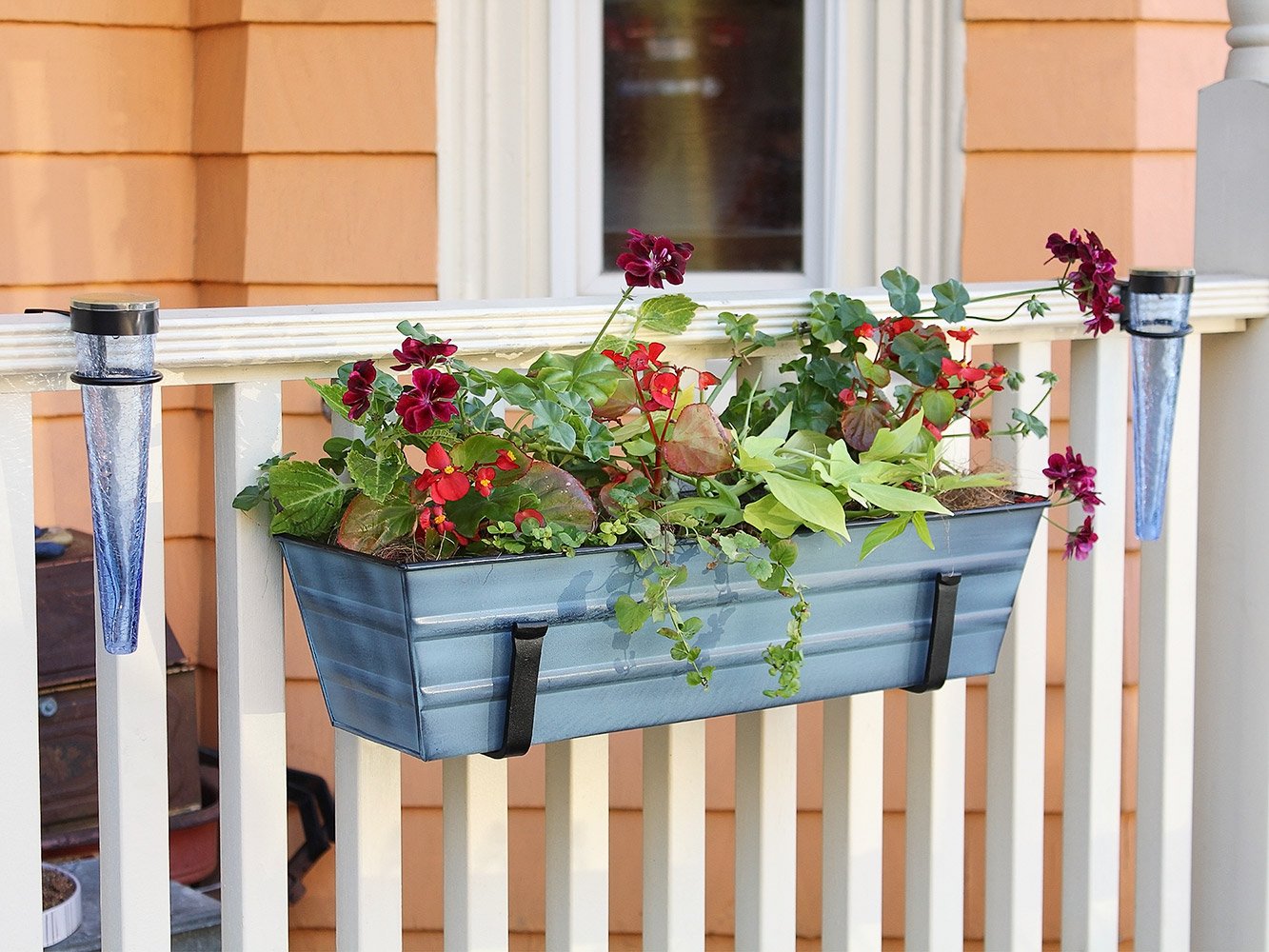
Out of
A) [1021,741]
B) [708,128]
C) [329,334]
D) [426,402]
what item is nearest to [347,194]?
[708,128]

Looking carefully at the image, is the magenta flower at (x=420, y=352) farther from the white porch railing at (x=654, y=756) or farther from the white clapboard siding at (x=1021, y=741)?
the white clapboard siding at (x=1021, y=741)

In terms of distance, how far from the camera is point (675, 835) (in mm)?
1413

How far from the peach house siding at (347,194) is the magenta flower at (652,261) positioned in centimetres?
161

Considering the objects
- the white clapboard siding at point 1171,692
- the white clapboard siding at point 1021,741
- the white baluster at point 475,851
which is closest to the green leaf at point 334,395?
the white baluster at point 475,851

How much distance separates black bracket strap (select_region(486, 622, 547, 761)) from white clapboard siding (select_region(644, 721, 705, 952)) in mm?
270

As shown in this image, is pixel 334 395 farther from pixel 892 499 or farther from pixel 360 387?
pixel 892 499

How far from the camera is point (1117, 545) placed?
1.63m

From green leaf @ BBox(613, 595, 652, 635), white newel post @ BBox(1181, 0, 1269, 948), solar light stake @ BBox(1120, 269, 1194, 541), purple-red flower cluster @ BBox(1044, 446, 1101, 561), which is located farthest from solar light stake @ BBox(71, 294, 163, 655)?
white newel post @ BBox(1181, 0, 1269, 948)

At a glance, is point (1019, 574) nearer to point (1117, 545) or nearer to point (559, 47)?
point (1117, 545)

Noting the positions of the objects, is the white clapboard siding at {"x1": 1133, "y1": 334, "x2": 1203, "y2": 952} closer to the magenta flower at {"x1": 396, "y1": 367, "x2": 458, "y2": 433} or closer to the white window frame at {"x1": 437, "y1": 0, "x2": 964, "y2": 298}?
the magenta flower at {"x1": 396, "y1": 367, "x2": 458, "y2": 433}

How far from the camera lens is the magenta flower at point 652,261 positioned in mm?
1185

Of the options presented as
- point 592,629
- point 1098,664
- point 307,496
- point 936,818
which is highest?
point 307,496

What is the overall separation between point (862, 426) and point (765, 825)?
426 mm

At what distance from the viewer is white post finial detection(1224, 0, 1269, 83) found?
1.67m
